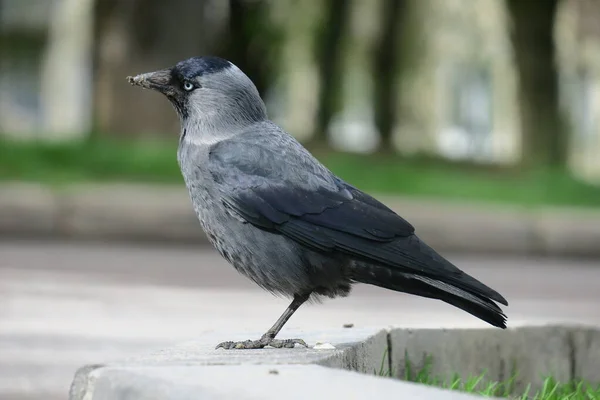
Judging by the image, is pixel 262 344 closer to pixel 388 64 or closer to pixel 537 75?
pixel 537 75

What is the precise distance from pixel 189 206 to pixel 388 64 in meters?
11.1

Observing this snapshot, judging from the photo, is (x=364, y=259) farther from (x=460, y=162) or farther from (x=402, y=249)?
(x=460, y=162)

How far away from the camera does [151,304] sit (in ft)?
21.2

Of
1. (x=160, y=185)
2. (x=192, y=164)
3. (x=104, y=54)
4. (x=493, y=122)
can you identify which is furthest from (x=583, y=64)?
(x=192, y=164)

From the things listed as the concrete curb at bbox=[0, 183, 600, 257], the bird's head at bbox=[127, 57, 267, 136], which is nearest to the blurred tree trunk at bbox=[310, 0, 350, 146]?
the concrete curb at bbox=[0, 183, 600, 257]

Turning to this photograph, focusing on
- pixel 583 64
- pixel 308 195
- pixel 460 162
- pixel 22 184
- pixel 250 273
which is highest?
pixel 583 64

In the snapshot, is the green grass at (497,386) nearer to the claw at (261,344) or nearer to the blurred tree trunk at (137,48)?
the claw at (261,344)

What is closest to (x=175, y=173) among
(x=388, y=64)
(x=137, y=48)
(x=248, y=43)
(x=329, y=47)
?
(x=137, y=48)

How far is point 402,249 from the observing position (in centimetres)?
312

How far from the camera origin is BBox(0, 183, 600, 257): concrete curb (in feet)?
30.9

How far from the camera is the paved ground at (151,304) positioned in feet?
15.9

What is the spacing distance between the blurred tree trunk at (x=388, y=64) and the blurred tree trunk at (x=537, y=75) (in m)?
3.20

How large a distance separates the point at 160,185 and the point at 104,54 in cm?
317

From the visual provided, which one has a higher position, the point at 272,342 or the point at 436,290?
the point at 436,290
